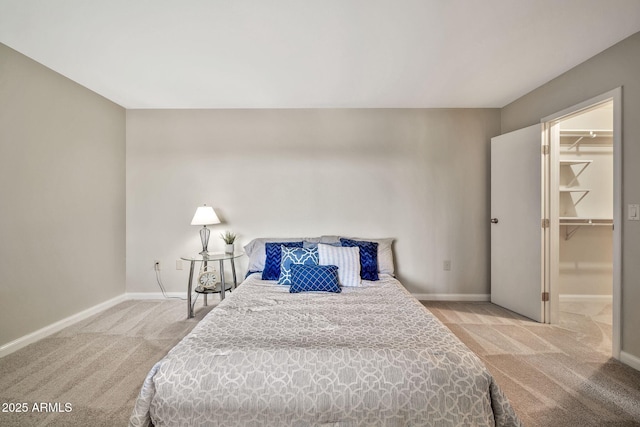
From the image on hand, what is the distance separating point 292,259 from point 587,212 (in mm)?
3622

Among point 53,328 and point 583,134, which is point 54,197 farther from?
point 583,134

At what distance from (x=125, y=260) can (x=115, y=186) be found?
92 centimetres

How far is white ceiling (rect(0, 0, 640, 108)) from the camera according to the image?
1757 mm

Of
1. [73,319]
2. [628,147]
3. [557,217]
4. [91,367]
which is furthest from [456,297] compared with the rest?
[73,319]

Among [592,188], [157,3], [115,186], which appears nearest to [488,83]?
[592,188]

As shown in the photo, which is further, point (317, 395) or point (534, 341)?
point (534, 341)

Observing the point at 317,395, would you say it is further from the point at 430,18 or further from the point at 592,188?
the point at 592,188

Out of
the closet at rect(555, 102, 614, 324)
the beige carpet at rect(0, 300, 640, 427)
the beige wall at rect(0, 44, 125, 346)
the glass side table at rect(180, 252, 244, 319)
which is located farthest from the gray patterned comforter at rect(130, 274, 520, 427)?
the closet at rect(555, 102, 614, 324)

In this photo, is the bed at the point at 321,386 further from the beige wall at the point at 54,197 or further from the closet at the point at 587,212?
the closet at the point at 587,212

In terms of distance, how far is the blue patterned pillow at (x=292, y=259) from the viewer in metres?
2.58

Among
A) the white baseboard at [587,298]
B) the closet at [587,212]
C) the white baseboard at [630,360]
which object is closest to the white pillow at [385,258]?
the white baseboard at [630,360]

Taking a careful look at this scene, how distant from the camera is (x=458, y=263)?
344cm

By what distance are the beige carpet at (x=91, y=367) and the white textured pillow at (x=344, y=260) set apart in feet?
4.88

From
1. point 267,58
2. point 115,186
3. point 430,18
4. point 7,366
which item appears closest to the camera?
point 430,18
